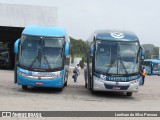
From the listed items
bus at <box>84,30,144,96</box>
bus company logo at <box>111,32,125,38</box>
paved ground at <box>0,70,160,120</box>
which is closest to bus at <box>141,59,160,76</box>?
paved ground at <box>0,70,160,120</box>

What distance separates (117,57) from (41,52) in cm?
379

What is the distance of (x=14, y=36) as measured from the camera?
58875 millimetres

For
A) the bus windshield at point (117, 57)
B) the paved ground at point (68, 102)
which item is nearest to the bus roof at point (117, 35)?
the bus windshield at point (117, 57)

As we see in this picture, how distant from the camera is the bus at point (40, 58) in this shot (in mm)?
22156

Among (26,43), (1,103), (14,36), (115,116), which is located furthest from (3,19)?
(115,116)

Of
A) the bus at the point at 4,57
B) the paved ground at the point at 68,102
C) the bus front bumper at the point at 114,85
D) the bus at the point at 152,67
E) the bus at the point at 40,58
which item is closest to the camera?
the paved ground at the point at 68,102

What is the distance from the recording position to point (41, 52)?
22.6 meters

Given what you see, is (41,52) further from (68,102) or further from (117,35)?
(68,102)

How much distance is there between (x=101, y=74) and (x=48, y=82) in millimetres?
2646

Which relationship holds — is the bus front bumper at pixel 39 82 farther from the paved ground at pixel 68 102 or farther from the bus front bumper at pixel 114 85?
the bus front bumper at pixel 114 85

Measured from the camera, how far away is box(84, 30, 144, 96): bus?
70.6 ft

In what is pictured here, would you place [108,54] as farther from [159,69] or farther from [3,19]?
[159,69]

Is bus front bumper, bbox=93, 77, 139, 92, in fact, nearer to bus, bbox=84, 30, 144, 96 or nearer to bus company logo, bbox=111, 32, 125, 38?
bus, bbox=84, 30, 144, 96

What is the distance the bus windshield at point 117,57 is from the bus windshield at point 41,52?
6.57ft
